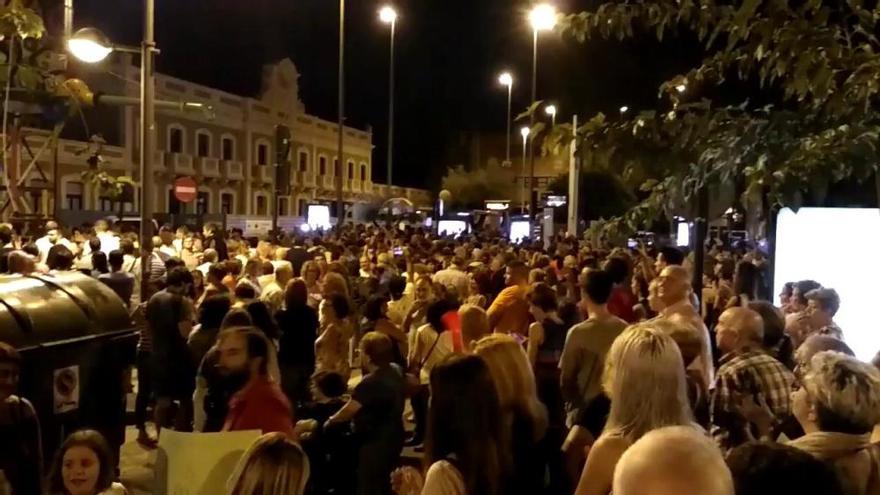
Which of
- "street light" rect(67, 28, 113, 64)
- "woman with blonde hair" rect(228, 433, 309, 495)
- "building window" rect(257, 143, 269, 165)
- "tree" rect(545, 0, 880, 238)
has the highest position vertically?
"building window" rect(257, 143, 269, 165)

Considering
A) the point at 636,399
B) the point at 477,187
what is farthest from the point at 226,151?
the point at 636,399

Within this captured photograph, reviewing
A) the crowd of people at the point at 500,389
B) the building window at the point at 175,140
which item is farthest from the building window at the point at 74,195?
the crowd of people at the point at 500,389

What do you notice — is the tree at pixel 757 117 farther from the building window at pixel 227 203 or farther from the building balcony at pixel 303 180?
the building balcony at pixel 303 180

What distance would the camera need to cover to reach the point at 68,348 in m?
7.28

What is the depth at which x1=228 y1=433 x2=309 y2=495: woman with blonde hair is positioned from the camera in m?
3.78

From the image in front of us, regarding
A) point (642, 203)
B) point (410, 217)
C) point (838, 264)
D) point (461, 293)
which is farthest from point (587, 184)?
point (642, 203)

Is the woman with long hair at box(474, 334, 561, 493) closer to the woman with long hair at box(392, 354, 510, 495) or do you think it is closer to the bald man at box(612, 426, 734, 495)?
the woman with long hair at box(392, 354, 510, 495)

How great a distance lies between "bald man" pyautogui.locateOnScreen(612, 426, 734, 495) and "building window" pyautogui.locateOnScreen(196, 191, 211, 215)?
51.7 m

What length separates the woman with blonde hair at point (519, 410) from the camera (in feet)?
15.1

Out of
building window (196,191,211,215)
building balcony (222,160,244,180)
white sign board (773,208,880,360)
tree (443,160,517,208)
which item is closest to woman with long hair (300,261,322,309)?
white sign board (773,208,880,360)

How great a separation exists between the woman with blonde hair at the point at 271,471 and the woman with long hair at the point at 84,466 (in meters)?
1.15

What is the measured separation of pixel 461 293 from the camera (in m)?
11.6

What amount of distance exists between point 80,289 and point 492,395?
14.8ft

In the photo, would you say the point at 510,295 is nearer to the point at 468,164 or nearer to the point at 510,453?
the point at 510,453
